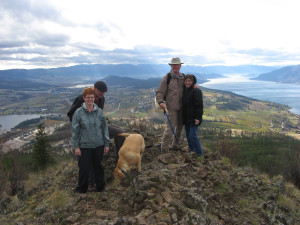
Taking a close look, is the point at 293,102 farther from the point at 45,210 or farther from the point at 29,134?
the point at 45,210

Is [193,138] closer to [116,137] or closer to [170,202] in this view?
[116,137]

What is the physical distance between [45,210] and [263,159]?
42.9 metres

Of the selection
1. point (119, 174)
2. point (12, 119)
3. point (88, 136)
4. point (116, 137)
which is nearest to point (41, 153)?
point (116, 137)

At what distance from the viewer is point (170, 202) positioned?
3357mm

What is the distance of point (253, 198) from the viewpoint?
15.7 ft

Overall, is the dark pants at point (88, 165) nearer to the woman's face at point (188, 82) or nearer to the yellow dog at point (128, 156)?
the yellow dog at point (128, 156)

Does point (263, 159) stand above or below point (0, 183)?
below

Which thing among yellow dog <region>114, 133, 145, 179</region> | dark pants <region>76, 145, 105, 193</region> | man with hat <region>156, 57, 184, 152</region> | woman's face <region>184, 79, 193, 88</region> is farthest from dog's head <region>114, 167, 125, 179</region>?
woman's face <region>184, 79, 193, 88</region>

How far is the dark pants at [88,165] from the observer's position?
4270mm

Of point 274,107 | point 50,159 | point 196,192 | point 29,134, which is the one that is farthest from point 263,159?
point 274,107

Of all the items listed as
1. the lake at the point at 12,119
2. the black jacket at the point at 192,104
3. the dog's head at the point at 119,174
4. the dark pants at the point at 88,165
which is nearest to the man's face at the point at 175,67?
the black jacket at the point at 192,104

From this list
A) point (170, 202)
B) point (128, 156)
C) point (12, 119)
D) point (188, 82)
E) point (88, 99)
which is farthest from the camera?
point (12, 119)

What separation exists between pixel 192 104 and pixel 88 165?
3.24 meters

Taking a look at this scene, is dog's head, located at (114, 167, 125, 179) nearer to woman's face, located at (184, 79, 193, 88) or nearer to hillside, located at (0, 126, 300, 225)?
hillside, located at (0, 126, 300, 225)
